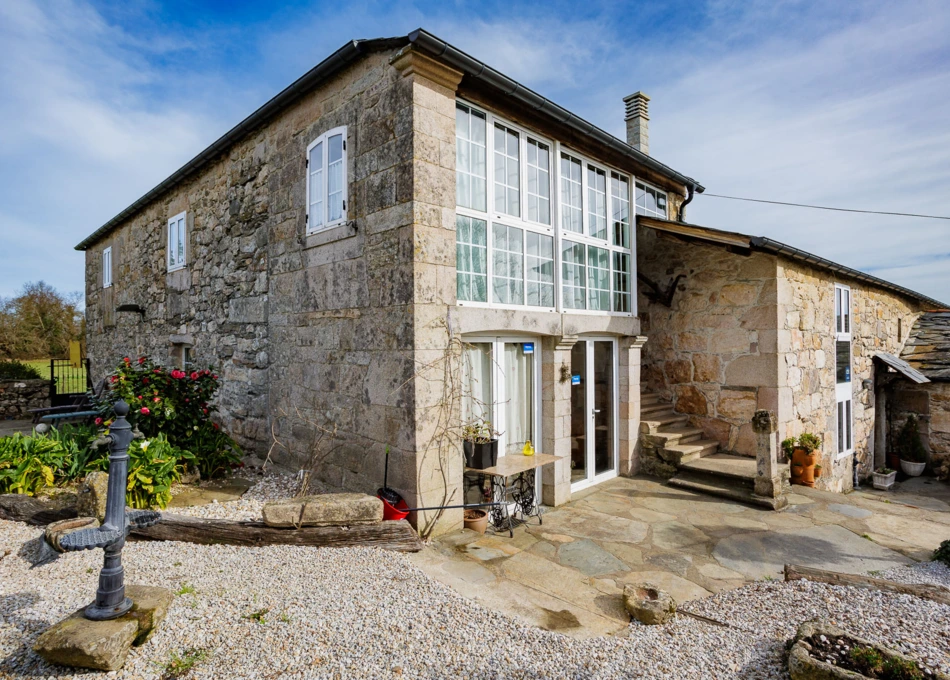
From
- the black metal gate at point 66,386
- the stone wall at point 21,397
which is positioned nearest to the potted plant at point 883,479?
the black metal gate at point 66,386

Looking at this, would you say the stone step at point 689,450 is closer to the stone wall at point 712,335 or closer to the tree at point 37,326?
the stone wall at point 712,335

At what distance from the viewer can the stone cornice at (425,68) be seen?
473 cm

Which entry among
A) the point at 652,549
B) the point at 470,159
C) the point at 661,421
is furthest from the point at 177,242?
the point at 652,549

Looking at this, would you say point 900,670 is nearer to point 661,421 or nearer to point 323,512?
point 323,512

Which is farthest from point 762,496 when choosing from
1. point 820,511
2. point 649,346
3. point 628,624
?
point 628,624

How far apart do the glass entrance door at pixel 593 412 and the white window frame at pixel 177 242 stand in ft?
23.5

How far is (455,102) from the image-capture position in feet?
17.1

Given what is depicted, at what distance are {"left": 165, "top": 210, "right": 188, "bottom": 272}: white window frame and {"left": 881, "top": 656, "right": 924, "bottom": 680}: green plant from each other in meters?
10.2

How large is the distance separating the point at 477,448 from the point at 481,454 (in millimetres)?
74

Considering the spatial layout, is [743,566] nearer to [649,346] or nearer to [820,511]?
[820,511]

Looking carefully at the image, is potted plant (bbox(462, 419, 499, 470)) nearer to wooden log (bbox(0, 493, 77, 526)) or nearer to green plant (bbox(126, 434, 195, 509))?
green plant (bbox(126, 434, 195, 509))

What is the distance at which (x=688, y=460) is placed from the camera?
7.58 meters

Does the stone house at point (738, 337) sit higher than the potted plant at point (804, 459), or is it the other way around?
the stone house at point (738, 337)

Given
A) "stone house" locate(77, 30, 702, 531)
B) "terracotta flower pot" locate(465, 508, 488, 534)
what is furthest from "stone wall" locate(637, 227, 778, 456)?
"terracotta flower pot" locate(465, 508, 488, 534)
